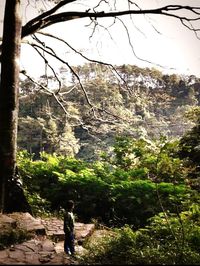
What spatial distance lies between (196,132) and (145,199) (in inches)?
197

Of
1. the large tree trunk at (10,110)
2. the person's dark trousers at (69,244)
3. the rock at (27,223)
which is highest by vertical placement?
the large tree trunk at (10,110)

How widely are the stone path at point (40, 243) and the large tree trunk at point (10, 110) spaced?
438mm

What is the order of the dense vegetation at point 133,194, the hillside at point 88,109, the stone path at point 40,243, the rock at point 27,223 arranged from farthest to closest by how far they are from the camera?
the hillside at point 88,109, the rock at point 27,223, the dense vegetation at point 133,194, the stone path at point 40,243

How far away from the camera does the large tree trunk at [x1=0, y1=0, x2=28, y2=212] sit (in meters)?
8.19

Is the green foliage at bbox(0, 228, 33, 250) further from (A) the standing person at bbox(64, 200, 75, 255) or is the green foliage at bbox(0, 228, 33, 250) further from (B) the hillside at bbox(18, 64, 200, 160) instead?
(B) the hillside at bbox(18, 64, 200, 160)

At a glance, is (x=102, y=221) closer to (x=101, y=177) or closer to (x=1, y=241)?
(x=101, y=177)

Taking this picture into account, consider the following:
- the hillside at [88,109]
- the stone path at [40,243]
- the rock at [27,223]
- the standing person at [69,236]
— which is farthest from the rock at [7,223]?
the hillside at [88,109]

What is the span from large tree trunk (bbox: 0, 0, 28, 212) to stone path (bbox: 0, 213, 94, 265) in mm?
438

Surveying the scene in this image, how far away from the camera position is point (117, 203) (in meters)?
9.69

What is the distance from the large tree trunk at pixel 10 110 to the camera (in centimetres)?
819

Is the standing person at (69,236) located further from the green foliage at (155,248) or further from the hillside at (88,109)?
the hillside at (88,109)

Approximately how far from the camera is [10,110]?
8.43m

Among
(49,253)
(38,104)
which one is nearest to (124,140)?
(49,253)

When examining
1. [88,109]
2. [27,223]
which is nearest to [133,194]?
[27,223]
